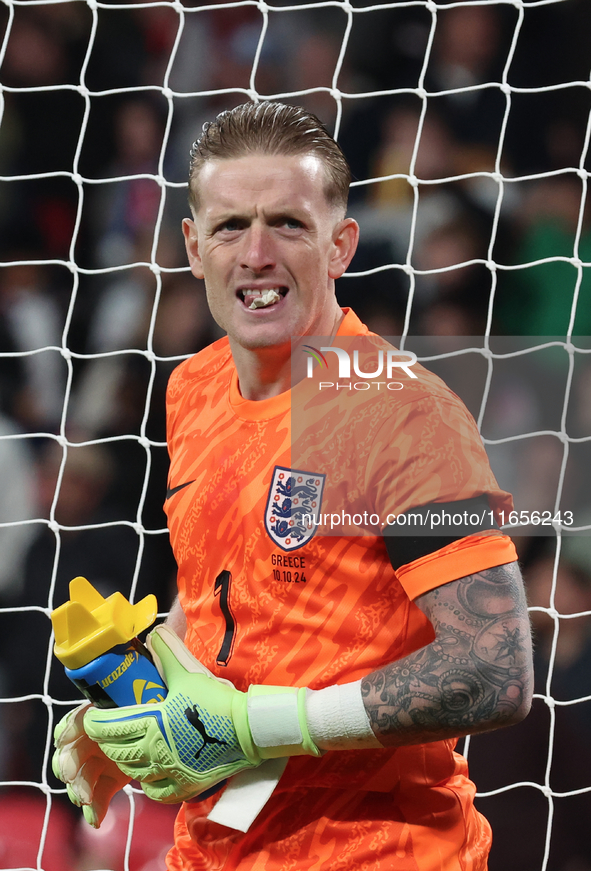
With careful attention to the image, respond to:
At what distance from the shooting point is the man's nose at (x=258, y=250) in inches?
33.7

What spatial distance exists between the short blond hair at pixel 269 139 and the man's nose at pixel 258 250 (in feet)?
0.28

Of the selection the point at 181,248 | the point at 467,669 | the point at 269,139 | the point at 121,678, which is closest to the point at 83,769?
the point at 121,678

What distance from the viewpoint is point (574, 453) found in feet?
5.86

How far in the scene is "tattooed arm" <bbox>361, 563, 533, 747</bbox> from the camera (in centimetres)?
70

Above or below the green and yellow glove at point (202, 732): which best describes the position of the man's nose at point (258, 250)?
above

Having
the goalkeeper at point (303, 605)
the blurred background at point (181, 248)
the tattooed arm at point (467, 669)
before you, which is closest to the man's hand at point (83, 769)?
the goalkeeper at point (303, 605)

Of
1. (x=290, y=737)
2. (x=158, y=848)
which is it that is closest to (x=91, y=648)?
(x=290, y=737)

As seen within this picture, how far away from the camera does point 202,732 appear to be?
749 mm

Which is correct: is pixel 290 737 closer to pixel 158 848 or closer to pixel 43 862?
pixel 158 848

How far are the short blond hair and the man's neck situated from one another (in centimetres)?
16

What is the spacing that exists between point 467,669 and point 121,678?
0.31 meters

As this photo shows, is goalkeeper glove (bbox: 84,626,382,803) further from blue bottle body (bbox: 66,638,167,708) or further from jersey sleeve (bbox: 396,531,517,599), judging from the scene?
jersey sleeve (bbox: 396,531,517,599)

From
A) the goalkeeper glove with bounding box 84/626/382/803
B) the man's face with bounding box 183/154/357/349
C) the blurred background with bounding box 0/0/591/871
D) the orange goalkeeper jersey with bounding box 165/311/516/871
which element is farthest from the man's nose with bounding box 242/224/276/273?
the blurred background with bounding box 0/0/591/871

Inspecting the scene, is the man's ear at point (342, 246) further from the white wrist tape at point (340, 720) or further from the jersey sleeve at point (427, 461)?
the white wrist tape at point (340, 720)
